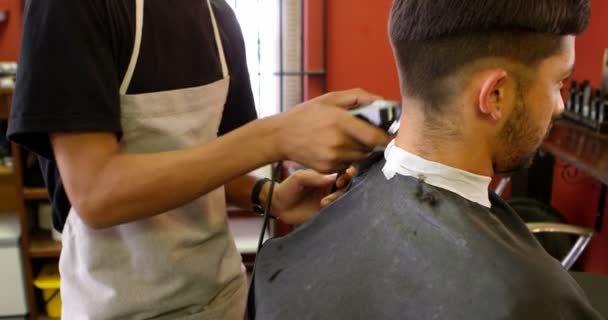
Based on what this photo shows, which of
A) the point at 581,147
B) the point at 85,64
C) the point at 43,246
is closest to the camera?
the point at 85,64

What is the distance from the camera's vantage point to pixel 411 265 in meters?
0.92

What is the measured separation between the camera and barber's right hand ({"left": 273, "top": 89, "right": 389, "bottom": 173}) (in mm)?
882

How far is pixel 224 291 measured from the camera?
46.6 inches

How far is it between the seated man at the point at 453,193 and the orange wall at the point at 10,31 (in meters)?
2.51

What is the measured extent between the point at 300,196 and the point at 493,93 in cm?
48

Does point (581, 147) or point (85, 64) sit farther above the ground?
point (85, 64)

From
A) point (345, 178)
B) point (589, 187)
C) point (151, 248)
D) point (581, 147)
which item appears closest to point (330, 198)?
point (345, 178)

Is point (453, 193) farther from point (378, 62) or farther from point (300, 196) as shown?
point (378, 62)

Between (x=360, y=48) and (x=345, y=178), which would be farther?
(x=360, y=48)

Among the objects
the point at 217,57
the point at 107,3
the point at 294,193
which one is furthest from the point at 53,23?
the point at 294,193

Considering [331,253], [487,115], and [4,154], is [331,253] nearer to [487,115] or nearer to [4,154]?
[487,115]

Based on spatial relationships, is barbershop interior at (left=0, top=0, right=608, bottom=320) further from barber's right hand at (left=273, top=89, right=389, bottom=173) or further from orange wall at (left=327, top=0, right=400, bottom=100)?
orange wall at (left=327, top=0, right=400, bottom=100)

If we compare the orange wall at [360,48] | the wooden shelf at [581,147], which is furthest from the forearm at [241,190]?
the orange wall at [360,48]

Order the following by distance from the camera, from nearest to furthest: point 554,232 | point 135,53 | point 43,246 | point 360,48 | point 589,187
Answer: point 135,53 < point 554,232 < point 43,246 < point 589,187 < point 360,48
